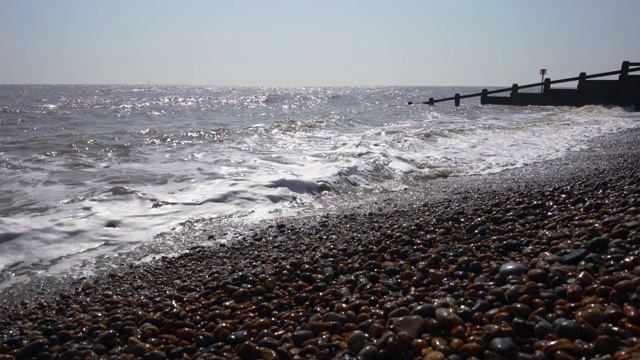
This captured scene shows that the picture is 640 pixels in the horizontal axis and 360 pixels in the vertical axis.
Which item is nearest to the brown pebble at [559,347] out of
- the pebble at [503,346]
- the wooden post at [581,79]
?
the pebble at [503,346]

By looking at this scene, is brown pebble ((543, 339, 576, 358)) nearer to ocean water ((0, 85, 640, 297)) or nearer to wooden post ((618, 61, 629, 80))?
ocean water ((0, 85, 640, 297))

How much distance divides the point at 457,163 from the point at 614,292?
7703mm

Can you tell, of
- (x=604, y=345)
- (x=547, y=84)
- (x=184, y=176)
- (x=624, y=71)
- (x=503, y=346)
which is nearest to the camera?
(x=604, y=345)

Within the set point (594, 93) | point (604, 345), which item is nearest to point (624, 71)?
point (594, 93)

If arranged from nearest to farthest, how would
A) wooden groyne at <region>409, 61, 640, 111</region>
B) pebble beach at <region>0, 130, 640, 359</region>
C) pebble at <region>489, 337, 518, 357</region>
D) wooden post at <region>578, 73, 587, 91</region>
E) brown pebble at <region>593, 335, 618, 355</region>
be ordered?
brown pebble at <region>593, 335, 618, 355</region> → pebble at <region>489, 337, 518, 357</region> → pebble beach at <region>0, 130, 640, 359</region> → wooden groyne at <region>409, 61, 640, 111</region> → wooden post at <region>578, 73, 587, 91</region>

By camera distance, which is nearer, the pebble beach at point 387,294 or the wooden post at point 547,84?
the pebble beach at point 387,294

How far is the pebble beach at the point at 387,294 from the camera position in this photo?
237 cm

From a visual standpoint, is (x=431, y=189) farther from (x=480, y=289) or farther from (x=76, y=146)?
(x=76, y=146)

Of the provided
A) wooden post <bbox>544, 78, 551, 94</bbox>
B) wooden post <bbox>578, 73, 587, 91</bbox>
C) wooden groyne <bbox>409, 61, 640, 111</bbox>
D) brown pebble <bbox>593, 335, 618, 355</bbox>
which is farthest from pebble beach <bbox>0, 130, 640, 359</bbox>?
wooden post <bbox>544, 78, 551, 94</bbox>

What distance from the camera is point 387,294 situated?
3.10 meters

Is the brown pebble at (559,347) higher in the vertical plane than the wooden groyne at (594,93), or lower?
lower

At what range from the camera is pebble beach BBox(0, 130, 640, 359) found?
2.37 meters

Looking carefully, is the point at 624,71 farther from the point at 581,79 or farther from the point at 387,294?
the point at 387,294

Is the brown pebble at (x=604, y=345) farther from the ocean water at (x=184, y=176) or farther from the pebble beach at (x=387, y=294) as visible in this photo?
the ocean water at (x=184, y=176)
